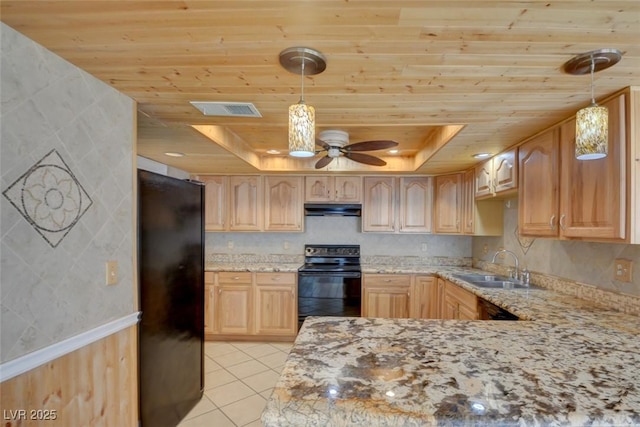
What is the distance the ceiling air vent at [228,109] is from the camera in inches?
68.3

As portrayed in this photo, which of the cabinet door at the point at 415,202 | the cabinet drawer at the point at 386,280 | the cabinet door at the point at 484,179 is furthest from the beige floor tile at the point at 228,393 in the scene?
the cabinet door at the point at 484,179

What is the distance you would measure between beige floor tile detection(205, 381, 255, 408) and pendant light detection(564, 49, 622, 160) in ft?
9.16

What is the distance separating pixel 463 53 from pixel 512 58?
0.73 ft

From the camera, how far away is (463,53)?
4.01ft

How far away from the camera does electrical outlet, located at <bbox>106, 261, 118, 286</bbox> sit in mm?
1486

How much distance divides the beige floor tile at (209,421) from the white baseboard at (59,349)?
1.05 meters

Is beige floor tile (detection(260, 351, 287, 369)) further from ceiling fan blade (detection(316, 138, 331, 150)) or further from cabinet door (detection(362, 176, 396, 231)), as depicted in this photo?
ceiling fan blade (detection(316, 138, 331, 150))

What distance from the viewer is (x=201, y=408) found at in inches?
91.4

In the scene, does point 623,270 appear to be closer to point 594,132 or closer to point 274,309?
point 594,132

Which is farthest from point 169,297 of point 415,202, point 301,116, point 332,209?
point 415,202

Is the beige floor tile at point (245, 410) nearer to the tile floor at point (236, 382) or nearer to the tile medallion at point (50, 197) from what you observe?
the tile floor at point (236, 382)

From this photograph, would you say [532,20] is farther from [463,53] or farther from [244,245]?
[244,245]

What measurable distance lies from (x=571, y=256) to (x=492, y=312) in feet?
2.47

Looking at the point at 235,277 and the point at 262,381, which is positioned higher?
the point at 235,277
